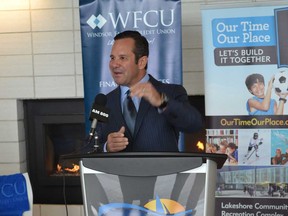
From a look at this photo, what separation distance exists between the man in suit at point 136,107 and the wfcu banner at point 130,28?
0.47ft

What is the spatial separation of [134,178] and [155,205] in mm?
93

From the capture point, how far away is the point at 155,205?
1.08m

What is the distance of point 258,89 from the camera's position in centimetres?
262

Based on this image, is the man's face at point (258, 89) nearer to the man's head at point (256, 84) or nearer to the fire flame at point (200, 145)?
the man's head at point (256, 84)

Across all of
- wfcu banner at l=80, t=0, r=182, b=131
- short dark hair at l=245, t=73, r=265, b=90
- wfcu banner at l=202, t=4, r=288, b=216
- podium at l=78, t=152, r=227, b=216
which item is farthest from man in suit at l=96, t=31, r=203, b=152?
podium at l=78, t=152, r=227, b=216

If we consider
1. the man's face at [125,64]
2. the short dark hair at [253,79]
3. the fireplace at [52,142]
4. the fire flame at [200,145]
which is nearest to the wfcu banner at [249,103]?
the short dark hair at [253,79]

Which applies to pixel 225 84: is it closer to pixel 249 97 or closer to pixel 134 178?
pixel 249 97

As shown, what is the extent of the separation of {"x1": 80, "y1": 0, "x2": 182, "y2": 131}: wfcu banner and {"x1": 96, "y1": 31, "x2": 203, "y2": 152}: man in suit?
0.47 ft

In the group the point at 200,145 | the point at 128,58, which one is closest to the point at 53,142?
the point at 200,145

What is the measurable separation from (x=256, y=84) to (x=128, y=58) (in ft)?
2.86

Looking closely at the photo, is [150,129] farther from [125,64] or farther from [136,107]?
[125,64]

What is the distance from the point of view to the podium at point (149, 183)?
1060 millimetres

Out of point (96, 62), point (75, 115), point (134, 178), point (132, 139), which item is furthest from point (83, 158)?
point (75, 115)

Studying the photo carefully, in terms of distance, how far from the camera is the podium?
106 centimetres
